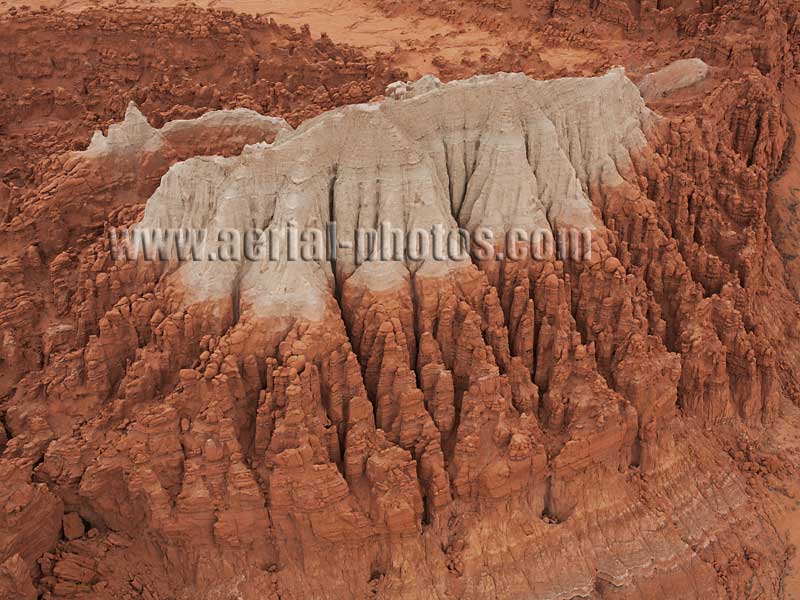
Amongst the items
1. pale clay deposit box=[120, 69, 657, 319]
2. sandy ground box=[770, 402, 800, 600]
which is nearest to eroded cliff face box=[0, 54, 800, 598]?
pale clay deposit box=[120, 69, 657, 319]

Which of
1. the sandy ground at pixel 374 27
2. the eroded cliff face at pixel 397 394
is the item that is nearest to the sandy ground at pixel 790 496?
the eroded cliff face at pixel 397 394

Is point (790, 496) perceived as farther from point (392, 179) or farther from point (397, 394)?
point (392, 179)

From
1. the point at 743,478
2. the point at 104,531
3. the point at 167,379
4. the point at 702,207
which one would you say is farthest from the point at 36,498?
the point at 702,207

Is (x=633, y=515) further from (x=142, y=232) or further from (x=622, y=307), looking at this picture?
(x=142, y=232)

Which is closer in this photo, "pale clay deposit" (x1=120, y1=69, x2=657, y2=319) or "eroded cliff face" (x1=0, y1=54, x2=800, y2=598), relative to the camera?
"eroded cliff face" (x1=0, y1=54, x2=800, y2=598)

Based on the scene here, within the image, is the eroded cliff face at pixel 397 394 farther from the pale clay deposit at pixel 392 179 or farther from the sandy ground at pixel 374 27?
the sandy ground at pixel 374 27

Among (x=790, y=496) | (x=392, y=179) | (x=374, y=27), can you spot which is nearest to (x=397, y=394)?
(x=392, y=179)

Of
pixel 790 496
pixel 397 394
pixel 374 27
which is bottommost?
pixel 790 496

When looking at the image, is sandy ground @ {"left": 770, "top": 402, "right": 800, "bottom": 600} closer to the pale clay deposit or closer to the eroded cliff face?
the eroded cliff face

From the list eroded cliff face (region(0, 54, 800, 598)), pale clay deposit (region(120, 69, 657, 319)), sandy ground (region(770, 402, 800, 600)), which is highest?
pale clay deposit (region(120, 69, 657, 319))
